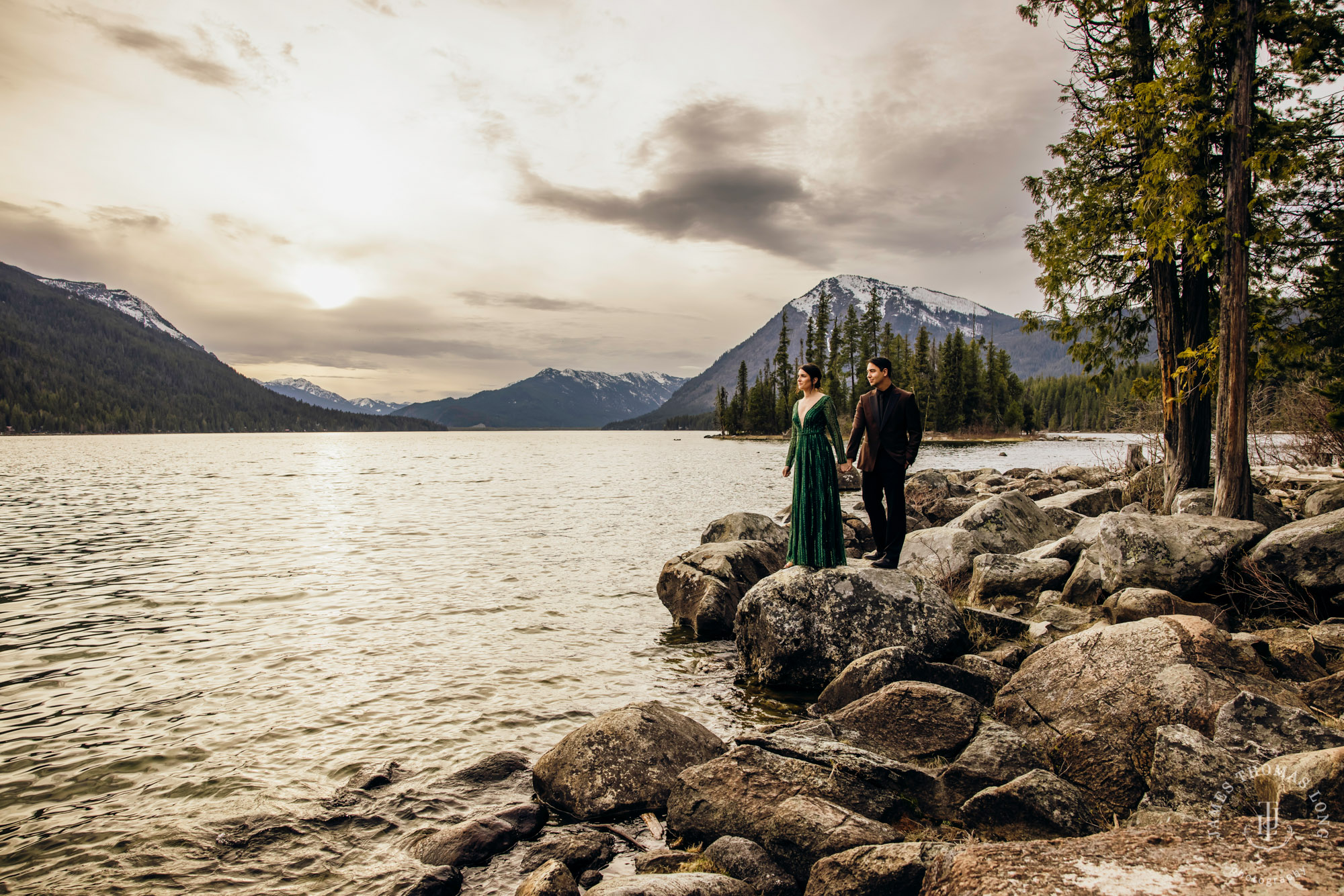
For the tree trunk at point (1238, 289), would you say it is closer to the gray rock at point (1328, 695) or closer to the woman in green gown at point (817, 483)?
the gray rock at point (1328, 695)

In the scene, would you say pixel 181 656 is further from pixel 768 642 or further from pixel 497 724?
pixel 768 642

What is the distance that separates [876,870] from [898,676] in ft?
11.6

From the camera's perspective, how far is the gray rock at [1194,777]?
4462 mm

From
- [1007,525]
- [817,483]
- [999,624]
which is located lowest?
[999,624]

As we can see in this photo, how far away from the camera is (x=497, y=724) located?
7.80 m

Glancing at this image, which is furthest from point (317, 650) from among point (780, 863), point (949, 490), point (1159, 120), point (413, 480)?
point (413, 480)

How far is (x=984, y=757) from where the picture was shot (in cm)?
552

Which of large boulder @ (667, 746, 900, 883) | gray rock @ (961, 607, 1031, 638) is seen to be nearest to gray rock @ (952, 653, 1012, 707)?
gray rock @ (961, 607, 1031, 638)

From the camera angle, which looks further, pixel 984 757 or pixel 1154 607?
pixel 1154 607

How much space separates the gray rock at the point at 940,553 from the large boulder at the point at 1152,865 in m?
9.11

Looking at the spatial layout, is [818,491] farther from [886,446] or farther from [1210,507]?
[1210,507]

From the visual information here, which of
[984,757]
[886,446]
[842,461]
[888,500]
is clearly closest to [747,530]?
[888,500]

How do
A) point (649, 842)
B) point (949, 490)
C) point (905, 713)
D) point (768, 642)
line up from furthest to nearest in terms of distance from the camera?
1. point (949, 490)
2. point (768, 642)
3. point (905, 713)
4. point (649, 842)

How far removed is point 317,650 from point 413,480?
138 feet
